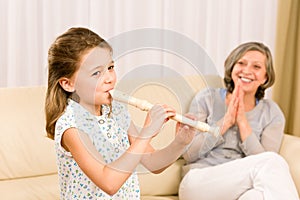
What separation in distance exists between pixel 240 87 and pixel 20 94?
33.4 inches

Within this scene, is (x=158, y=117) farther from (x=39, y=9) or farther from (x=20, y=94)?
(x=39, y=9)

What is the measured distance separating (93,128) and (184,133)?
219 mm

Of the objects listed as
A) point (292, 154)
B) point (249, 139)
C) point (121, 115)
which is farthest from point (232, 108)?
point (121, 115)

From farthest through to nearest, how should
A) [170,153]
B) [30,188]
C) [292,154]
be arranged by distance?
[292,154], [30,188], [170,153]

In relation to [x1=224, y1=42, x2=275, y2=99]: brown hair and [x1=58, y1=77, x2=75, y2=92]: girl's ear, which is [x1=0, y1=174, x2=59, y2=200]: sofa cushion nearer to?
[x1=58, y1=77, x2=75, y2=92]: girl's ear

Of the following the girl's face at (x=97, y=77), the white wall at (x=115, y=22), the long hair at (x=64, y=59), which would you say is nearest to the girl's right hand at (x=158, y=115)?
the girl's face at (x=97, y=77)

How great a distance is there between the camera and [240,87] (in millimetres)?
2330

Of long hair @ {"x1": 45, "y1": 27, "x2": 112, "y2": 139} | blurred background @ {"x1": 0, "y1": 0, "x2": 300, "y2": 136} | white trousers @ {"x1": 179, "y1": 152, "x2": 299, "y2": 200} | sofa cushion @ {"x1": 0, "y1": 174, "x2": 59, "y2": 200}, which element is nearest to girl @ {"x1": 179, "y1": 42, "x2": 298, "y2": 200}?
white trousers @ {"x1": 179, "y1": 152, "x2": 299, "y2": 200}

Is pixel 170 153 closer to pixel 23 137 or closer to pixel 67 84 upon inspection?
pixel 67 84

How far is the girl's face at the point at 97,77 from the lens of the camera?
1.26 metres

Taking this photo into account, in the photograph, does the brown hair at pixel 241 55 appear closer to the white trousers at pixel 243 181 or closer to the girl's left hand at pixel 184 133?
the white trousers at pixel 243 181

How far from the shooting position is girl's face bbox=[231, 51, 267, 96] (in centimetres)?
232

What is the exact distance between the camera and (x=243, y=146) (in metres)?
2.29

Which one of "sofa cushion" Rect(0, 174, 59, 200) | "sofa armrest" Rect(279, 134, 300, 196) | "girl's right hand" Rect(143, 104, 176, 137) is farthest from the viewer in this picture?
"sofa armrest" Rect(279, 134, 300, 196)
